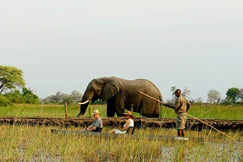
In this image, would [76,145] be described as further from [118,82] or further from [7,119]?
[118,82]

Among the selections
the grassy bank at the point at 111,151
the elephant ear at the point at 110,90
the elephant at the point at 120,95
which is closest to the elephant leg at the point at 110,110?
the elephant at the point at 120,95

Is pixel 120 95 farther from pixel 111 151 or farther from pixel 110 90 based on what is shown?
pixel 111 151

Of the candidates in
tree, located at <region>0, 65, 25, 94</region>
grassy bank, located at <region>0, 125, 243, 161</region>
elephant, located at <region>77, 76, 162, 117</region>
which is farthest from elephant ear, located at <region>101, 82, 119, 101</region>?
tree, located at <region>0, 65, 25, 94</region>

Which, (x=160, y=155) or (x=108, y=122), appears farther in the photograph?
(x=108, y=122)

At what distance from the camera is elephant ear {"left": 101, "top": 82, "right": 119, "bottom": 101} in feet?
51.4

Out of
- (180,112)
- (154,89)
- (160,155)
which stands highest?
(154,89)

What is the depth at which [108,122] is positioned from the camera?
13.4m

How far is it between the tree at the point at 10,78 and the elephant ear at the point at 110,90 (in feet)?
102

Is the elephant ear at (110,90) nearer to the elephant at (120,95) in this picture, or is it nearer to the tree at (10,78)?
the elephant at (120,95)

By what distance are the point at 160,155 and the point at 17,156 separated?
2.96 m

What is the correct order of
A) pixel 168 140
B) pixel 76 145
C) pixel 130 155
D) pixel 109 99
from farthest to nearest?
1. pixel 109 99
2. pixel 168 140
3. pixel 76 145
4. pixel 130 155

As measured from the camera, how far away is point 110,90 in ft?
51.5

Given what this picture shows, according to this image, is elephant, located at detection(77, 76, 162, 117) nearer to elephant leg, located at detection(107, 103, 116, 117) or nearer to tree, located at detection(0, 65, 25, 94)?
elephant leg, located at detection(107, 103, 116, 117)

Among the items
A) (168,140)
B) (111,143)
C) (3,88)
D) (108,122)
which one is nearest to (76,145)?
(111,143)
